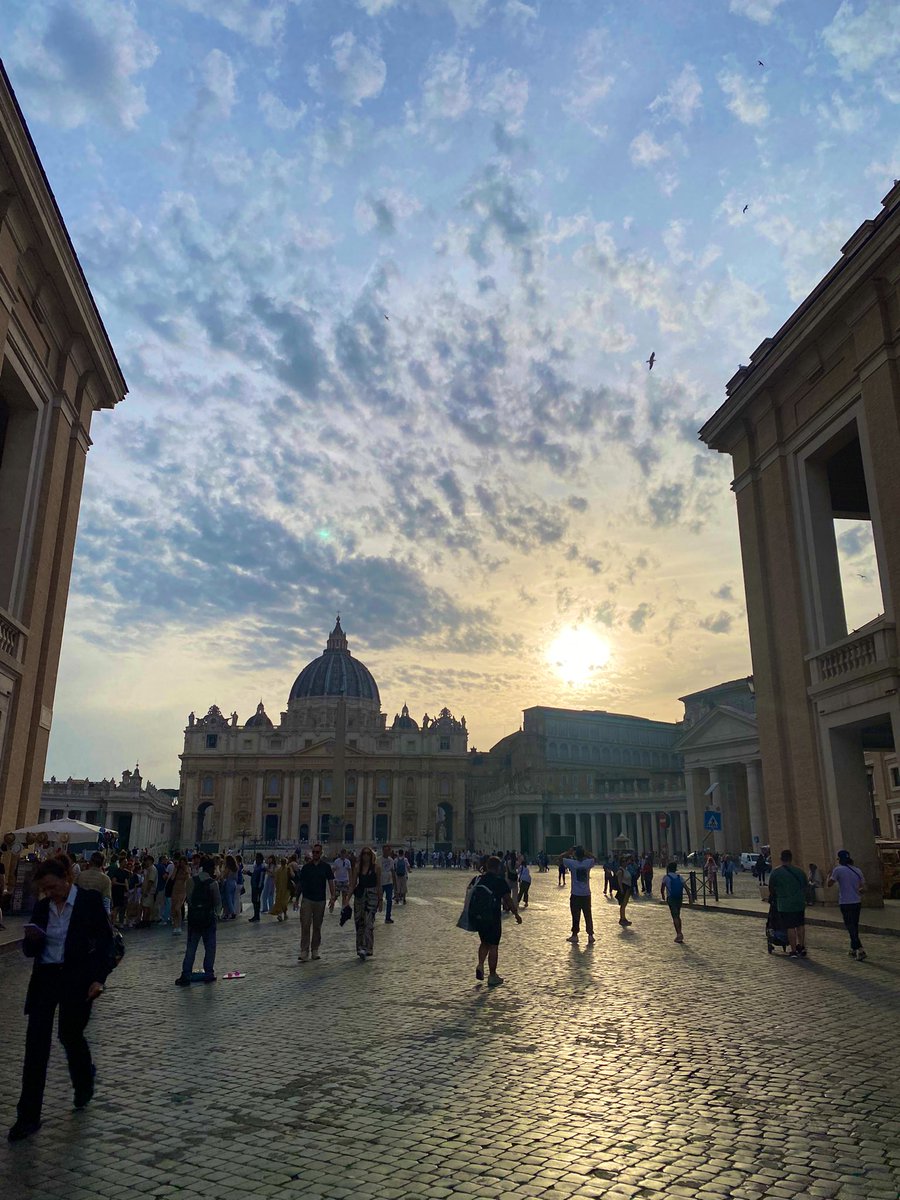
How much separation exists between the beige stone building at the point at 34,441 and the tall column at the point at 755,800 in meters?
41.5

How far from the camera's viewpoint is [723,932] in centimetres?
1702

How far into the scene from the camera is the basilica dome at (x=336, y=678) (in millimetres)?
139625

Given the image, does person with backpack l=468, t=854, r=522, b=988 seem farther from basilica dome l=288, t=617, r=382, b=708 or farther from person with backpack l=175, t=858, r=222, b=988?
basilica dome l=288, t=617, r=382, b=708

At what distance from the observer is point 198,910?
37.4 ft

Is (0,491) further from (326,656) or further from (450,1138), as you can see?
(326,656)

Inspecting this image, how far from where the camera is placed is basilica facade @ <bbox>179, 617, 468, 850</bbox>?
12119 centimetres

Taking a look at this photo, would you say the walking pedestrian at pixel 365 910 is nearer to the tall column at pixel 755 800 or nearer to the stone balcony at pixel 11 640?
the stone balcony at pixel 11 640

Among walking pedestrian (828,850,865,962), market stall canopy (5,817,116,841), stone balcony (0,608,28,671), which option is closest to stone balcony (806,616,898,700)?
walking pedestrian (828,850,865,962)

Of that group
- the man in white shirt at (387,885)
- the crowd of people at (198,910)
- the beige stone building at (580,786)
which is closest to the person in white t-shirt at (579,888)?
the crowd of people at (198,910)

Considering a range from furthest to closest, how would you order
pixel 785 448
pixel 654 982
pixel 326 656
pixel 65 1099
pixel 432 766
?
pixel 326 656, pixel 432 766, pixel 785 448, pixel 654 982, pixel 65 1099

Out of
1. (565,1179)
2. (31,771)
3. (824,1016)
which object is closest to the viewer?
(565,1179)

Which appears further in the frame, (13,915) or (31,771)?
(31,771)

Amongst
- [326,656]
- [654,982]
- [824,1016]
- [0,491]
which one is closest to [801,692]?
[654,982]

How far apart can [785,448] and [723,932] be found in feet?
39.4
